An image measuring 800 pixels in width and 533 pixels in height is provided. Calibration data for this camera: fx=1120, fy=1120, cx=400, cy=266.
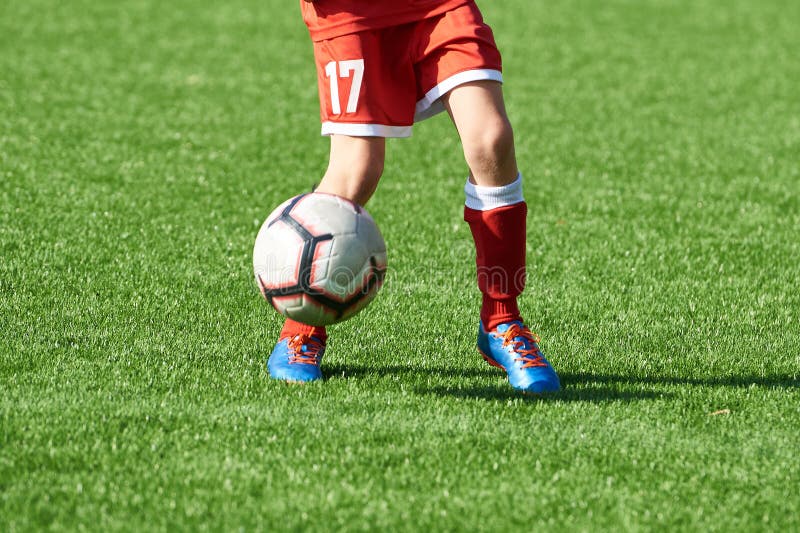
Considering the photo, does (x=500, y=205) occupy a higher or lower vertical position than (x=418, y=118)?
lower

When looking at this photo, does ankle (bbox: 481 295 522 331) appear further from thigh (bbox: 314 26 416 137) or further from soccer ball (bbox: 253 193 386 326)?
thigh (bbox: 314 26 416 137)

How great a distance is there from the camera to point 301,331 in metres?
4.20

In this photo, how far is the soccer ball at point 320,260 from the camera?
3.71 metres

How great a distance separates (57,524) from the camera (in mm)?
2859

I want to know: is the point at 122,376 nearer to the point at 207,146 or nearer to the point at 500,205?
the point at 500,205

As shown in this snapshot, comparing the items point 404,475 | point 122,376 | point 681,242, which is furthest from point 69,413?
point 681,242

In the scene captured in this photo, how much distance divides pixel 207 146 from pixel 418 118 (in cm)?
419

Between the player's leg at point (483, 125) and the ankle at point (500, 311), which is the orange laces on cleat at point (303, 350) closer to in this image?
the ankle at point (500, 311)

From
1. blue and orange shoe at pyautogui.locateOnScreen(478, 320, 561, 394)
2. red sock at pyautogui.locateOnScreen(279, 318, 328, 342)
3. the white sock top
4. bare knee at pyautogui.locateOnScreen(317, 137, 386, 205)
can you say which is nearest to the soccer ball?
bare knee at pyautogui.locateOnScreen(317, 137, 386, 205)

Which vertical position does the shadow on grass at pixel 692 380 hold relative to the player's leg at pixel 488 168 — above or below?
below

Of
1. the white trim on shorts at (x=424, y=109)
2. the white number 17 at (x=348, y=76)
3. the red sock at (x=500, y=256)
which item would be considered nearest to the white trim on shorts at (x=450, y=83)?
the white trim on shorts at (x=424, y=109)

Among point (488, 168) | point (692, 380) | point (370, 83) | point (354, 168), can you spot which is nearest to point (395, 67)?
point (370, 83)

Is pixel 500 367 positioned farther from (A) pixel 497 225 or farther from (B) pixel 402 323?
(B) pixel 402 323

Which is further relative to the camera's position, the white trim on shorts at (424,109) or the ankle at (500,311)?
the ankle at (500,311)
